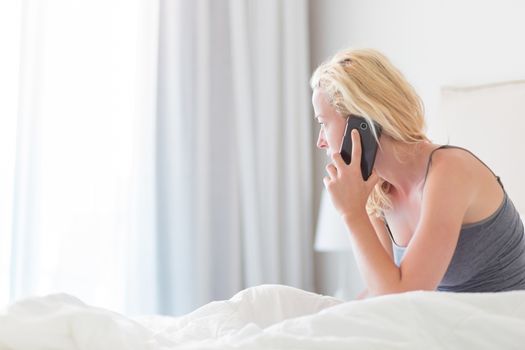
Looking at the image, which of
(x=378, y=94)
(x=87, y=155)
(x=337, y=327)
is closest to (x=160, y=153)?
(x=87, y=155)

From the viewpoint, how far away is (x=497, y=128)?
6.89 feet

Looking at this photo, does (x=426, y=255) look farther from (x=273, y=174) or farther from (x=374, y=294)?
(x=273, y=174)

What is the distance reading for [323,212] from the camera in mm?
2527

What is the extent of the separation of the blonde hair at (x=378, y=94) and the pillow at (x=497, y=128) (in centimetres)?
94

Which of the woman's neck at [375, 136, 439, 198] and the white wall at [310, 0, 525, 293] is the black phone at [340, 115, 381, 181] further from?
the white wall at [310, 0, 525, 293]

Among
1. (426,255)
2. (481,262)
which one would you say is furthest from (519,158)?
(426,255)

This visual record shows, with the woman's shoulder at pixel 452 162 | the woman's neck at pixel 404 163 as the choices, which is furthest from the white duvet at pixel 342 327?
the woman's neck at pixel 404 163

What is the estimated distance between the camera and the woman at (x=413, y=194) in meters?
1.08

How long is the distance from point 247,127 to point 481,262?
168 cm

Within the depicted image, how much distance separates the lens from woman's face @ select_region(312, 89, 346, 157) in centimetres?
130

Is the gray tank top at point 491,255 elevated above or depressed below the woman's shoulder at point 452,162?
below

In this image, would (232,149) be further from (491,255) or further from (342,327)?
(342,327)

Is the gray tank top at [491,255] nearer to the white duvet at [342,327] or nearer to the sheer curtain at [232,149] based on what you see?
the white duvet at [342,327]

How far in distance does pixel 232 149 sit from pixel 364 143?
1.52 m
